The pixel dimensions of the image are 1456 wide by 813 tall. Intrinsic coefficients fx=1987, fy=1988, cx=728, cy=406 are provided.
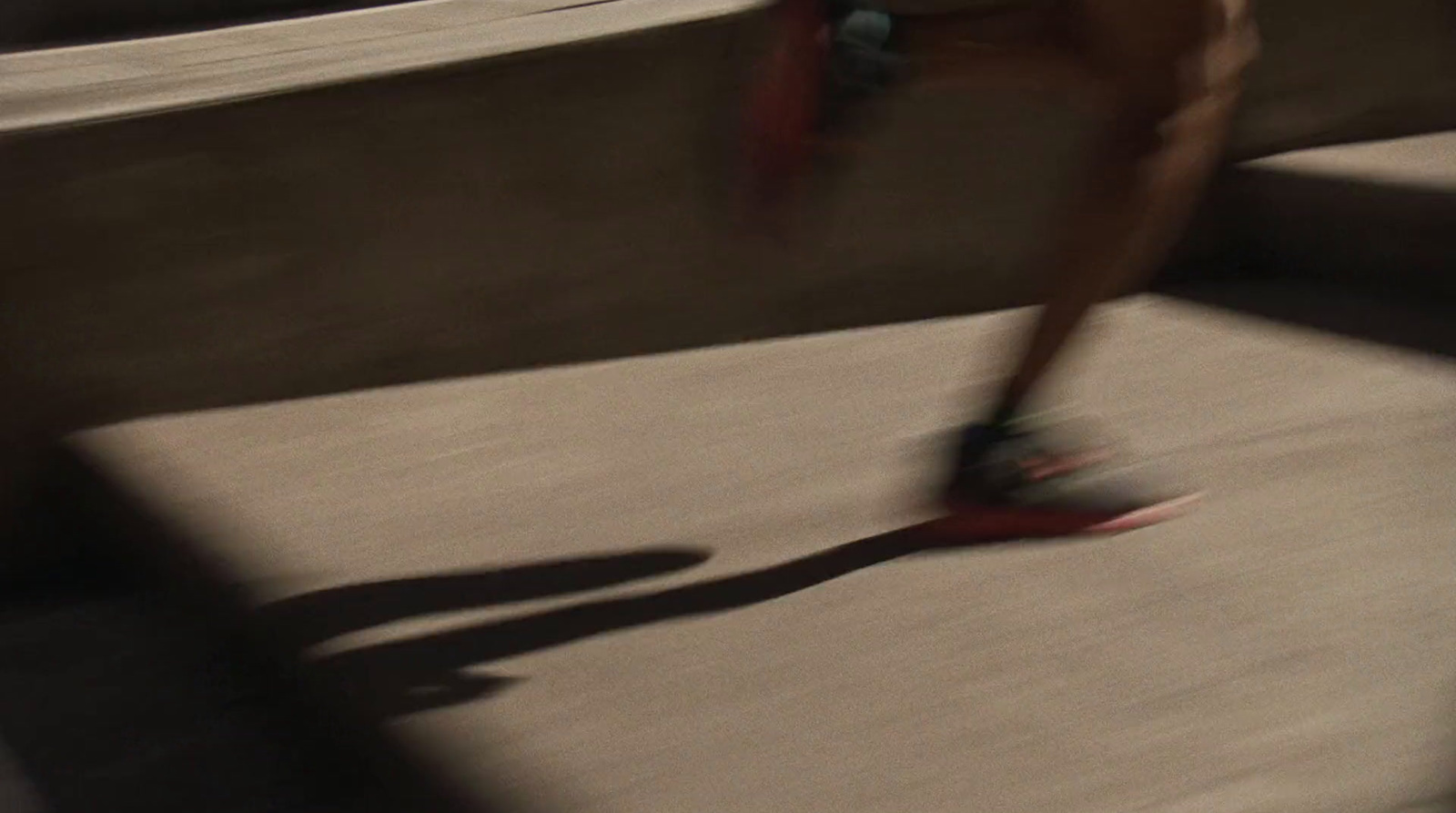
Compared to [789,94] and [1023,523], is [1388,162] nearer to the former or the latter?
[1023,523]

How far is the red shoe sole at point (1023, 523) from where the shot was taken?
2.95m

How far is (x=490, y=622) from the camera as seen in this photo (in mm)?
2754

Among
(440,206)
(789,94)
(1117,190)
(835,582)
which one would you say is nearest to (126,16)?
(440,206)

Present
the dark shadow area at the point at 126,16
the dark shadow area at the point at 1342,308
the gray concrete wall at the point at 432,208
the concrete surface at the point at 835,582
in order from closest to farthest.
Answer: the concrete surface at the point at 835,582
the gray concrete wall at the point at 432,208
the dark shadow area at the point at 1342,308
the dark shadow area at the point at 126,16

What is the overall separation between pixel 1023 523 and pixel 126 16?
293 centimetres

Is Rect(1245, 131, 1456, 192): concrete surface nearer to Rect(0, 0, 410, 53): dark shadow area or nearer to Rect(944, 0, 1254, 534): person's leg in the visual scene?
Rect(944, 0, 1254, 534): person's leg

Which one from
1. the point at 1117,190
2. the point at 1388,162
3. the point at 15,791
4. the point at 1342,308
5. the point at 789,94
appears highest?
the point at 789,94

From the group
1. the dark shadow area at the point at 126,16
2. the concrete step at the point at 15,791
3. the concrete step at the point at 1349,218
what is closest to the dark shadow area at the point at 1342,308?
the concrete step at the point at 1349,218

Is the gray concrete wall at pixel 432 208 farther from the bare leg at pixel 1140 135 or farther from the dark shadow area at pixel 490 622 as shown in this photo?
the bare leg at pixel 1140 135

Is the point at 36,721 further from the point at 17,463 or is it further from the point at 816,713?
the point at 816,713

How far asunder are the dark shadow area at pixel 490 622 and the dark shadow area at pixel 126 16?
2.32 m

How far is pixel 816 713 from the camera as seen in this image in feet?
8.05

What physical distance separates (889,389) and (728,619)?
111 centimetres

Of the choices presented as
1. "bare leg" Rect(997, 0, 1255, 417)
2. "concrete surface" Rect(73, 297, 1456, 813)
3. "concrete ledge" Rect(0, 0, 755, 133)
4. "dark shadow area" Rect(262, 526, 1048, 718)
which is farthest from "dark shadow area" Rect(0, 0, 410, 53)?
"bare leg" Rect(997, 0, 1255, 417)
